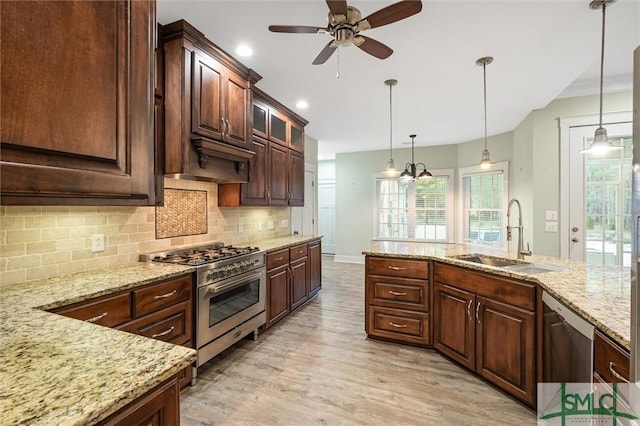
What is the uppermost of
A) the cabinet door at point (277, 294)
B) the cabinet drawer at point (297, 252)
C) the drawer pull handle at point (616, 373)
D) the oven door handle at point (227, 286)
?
the cabinet drawer at point (297, 252)

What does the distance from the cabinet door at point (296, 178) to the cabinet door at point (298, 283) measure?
3.07 ft

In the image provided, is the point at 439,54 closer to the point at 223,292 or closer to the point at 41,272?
the point at 223,292

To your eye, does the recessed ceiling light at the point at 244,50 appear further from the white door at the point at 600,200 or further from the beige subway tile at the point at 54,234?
the white door at the point at 600,200

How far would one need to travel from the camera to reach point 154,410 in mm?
748

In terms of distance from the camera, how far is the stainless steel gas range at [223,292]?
228 centimetres

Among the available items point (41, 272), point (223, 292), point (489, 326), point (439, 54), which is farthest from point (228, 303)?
point (439, 54)

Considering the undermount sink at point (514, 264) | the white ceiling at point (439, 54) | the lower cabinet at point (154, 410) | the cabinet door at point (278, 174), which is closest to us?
the lower cabinet at point (154, 410)

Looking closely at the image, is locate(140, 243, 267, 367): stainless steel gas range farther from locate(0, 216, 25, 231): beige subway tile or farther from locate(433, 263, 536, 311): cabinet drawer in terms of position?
locate(433, 263, 536, 311): cabinet drawer

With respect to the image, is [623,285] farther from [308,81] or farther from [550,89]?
[308,81]

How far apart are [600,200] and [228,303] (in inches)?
173

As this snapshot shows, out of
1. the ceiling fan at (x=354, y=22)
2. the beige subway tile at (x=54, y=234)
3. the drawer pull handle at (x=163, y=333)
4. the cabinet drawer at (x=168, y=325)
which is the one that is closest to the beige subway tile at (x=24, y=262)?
the beige subway tile at (x=54, y=234)

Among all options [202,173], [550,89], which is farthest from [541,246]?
[202,173]

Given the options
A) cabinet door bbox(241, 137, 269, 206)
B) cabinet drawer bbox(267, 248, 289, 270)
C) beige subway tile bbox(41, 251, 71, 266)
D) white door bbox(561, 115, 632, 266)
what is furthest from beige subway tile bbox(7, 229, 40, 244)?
white door bbox(561, 115, 632, 266)

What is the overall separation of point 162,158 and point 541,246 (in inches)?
178
